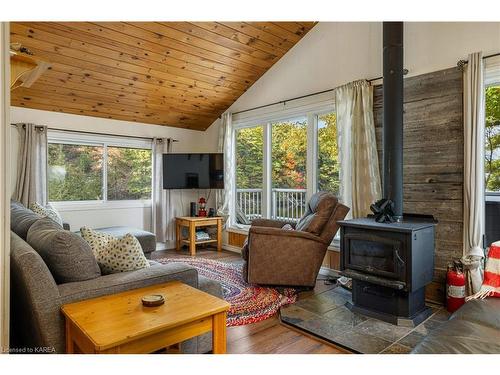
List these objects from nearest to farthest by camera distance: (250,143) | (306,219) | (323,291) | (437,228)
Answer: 1. (437,228)
2. (323,291)
3. (306,219)
4. (250,143)

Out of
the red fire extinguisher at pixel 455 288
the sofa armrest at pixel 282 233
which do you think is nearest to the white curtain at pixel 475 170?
the red fire extinguisher at pixel 455 288

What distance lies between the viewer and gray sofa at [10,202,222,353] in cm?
143

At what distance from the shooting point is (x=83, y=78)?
3727 mm

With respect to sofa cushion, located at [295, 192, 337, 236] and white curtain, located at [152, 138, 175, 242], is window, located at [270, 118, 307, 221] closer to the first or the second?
sofa cushion, located at [295, 192, 337, 236]

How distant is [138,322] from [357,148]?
2.78 meters

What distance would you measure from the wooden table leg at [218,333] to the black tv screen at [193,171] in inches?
145

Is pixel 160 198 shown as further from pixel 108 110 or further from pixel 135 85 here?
pixel 135 85

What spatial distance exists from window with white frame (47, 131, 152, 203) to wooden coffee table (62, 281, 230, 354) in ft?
11.0

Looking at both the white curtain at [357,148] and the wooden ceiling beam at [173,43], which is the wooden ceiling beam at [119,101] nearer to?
the wooden ceiling beam at [173,43]

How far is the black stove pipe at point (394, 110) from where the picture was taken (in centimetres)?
273

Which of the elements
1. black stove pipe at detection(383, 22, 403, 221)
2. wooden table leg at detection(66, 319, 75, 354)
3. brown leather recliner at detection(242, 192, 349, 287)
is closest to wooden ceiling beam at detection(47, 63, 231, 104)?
brown leather recliner at detection(242, 192, 349, 287)
